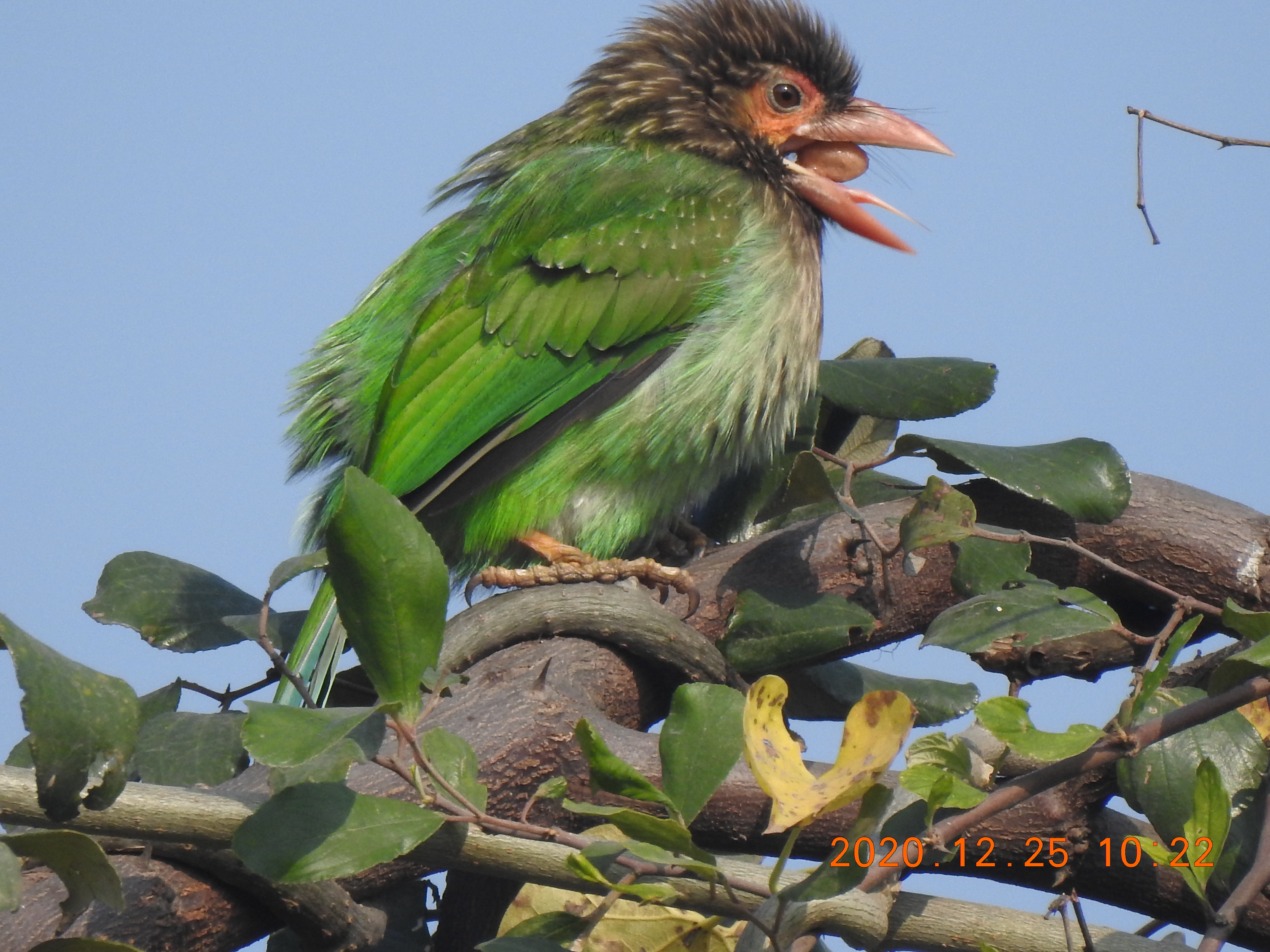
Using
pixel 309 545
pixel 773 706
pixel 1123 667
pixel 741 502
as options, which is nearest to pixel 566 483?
pixel 741 502

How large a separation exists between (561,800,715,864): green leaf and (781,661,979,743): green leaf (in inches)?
42.0

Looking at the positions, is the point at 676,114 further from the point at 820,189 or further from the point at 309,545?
the point at 309,545

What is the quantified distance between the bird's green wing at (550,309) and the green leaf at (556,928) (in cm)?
173

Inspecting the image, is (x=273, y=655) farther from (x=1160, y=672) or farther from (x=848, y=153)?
(x=848, y=153)

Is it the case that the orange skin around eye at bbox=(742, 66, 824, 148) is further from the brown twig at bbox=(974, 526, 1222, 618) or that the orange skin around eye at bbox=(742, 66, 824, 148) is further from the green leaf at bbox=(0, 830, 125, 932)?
the green leaf at bbox=(0, 830, 125, 932)

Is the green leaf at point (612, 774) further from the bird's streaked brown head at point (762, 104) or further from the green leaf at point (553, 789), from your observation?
the bird's streaked brown head at point (762, 104)

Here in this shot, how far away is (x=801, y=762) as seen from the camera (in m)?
1.44

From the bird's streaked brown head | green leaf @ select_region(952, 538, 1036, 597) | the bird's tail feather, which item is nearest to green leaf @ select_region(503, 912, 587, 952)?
green leaf @ select_region(952, 538, 1036, 597)

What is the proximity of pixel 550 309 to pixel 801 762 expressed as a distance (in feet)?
6.67

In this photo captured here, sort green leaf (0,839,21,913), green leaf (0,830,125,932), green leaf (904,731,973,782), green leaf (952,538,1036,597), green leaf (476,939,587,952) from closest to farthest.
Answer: green leaf (0,839,21,913) → green leaf (0,830,125,932) → green leaf (476,939,587,952) → green leaf (904,731,973,782) → green leaf (952,538,1036,597)

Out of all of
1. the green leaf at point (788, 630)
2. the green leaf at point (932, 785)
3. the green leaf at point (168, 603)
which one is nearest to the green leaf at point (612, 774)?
the green leaf at point (932, 785)

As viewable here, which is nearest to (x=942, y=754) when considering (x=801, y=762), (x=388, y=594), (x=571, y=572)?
(x=801, y=762)

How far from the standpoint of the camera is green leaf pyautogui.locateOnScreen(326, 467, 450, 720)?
1.34m

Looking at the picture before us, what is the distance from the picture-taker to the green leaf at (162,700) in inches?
88.4
